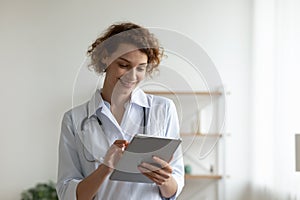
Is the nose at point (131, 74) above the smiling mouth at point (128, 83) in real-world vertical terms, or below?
above

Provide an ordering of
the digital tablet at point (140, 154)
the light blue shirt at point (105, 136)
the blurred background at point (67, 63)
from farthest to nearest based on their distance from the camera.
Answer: the blurred background at point (67, 63) → the light blue shirt at point (105, 136) → the digital tablet at point (140, 154)

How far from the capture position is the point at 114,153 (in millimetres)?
1452

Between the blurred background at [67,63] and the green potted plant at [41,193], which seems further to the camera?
the blurred background at [67,63]

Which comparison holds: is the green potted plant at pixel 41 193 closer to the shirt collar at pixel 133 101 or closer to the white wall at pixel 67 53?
the white wall at pixel 67 53

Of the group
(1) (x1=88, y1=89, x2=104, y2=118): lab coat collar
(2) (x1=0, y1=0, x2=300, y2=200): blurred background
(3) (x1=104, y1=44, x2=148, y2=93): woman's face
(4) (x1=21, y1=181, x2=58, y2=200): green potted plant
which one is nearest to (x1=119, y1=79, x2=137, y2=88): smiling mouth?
(3) (x1=104, y1=44, x2=148, y2=93): woman's face

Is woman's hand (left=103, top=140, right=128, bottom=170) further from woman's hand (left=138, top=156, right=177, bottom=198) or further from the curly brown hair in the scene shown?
the curly brown hair

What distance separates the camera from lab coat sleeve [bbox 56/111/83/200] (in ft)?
5.18

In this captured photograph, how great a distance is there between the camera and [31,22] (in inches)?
174

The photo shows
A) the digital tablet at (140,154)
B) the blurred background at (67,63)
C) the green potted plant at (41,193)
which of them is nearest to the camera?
the digital tablet at (140,154)

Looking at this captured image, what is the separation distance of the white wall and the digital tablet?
9.66ft

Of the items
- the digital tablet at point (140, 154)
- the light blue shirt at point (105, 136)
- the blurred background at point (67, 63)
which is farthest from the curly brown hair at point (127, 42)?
the blurred background at point (67, 63)

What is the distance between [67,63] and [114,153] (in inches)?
120

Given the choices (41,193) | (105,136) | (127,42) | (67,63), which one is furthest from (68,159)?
(67,63)

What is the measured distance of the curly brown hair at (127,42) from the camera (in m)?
1.48
